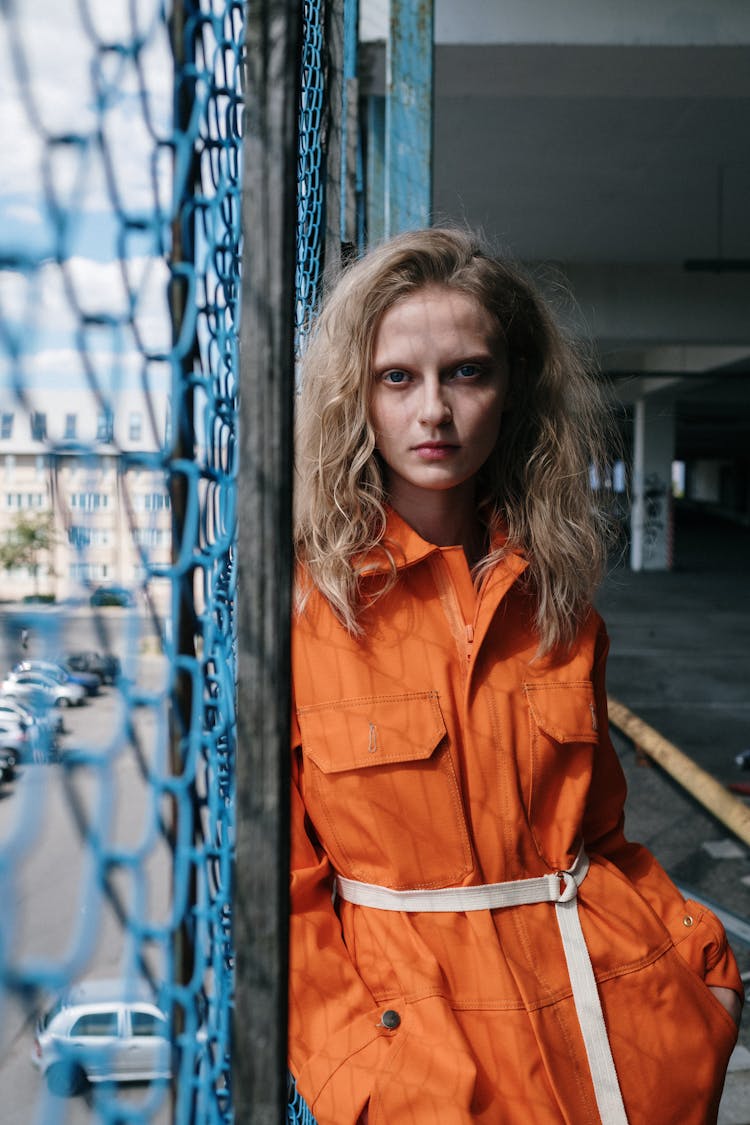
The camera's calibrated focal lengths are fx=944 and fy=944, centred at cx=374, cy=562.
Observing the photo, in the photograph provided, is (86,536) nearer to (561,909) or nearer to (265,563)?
(265,563)

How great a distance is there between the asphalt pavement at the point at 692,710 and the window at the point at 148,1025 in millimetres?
1115

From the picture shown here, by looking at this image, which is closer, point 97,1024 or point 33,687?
point 33,687

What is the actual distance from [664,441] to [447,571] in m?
20.8

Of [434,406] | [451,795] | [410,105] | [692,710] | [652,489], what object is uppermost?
[410,105]

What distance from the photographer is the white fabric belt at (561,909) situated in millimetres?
1160

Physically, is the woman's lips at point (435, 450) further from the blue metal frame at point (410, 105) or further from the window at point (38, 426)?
the blue metal frame at point (410, 105)

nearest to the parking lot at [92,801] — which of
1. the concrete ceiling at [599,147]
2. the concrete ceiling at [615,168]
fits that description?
the concrete ceiling at [615,168]

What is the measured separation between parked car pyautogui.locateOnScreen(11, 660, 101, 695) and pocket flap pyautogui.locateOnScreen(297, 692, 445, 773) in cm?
53

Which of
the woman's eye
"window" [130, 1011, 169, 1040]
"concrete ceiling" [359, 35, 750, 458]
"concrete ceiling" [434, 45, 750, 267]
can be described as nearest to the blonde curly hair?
the woman's eye

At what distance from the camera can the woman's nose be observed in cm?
123

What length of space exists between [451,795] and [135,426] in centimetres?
70

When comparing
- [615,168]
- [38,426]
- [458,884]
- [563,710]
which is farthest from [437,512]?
[615,168]

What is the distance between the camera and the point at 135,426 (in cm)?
66

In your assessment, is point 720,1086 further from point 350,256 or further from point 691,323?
point 691,323
